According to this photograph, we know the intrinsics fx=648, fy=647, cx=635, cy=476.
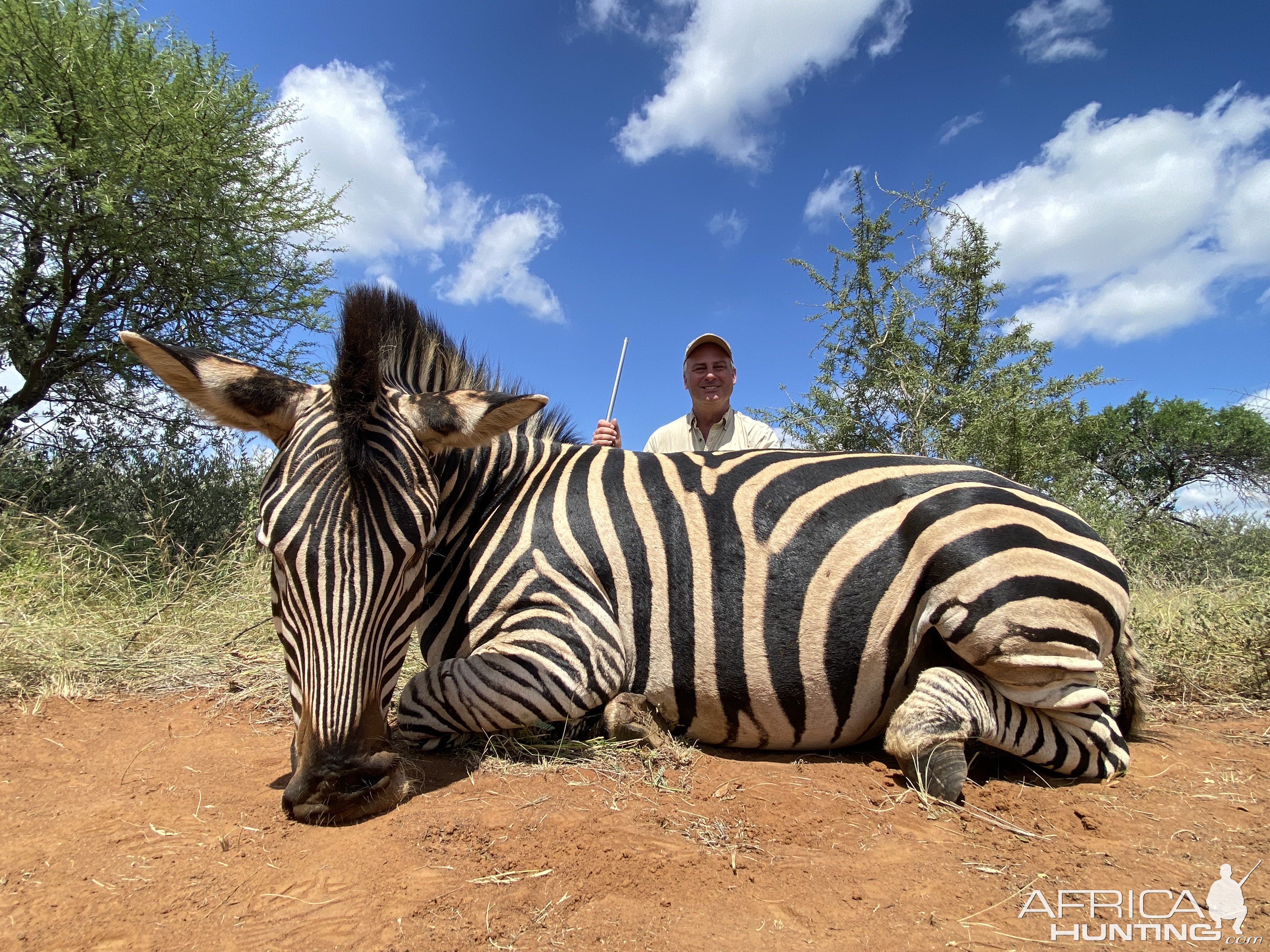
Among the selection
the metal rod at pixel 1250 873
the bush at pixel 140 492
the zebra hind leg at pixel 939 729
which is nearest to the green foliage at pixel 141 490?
the bush at pixel 140 492

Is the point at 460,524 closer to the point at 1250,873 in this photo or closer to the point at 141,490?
the point at 1250,873

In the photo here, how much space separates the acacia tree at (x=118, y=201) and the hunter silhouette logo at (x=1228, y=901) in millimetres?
8647

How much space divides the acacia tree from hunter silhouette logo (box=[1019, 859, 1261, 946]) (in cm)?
834

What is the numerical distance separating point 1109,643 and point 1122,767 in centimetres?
52

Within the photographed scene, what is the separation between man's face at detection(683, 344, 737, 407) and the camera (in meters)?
6.65

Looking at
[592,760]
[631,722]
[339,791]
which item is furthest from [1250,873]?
[339,791]

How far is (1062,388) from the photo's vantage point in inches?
303

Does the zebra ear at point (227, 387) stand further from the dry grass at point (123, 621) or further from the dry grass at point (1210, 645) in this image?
the dry grass at point (1210, 645)

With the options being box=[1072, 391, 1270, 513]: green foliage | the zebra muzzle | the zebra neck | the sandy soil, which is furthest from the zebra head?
box=[1072, 391, 1270, 513]: green foliage

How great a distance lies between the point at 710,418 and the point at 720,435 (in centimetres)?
22

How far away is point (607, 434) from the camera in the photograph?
6.34 metres

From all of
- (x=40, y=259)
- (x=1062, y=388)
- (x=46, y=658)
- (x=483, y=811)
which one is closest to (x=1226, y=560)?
(x=1062, y=388)

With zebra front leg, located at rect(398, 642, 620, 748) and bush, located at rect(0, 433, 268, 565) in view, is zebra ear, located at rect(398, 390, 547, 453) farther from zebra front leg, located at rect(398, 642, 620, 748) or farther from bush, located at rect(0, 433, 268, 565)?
bush, located at rect(0, 433, 268, 565)

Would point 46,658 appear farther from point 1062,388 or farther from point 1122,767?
point 1062,388
